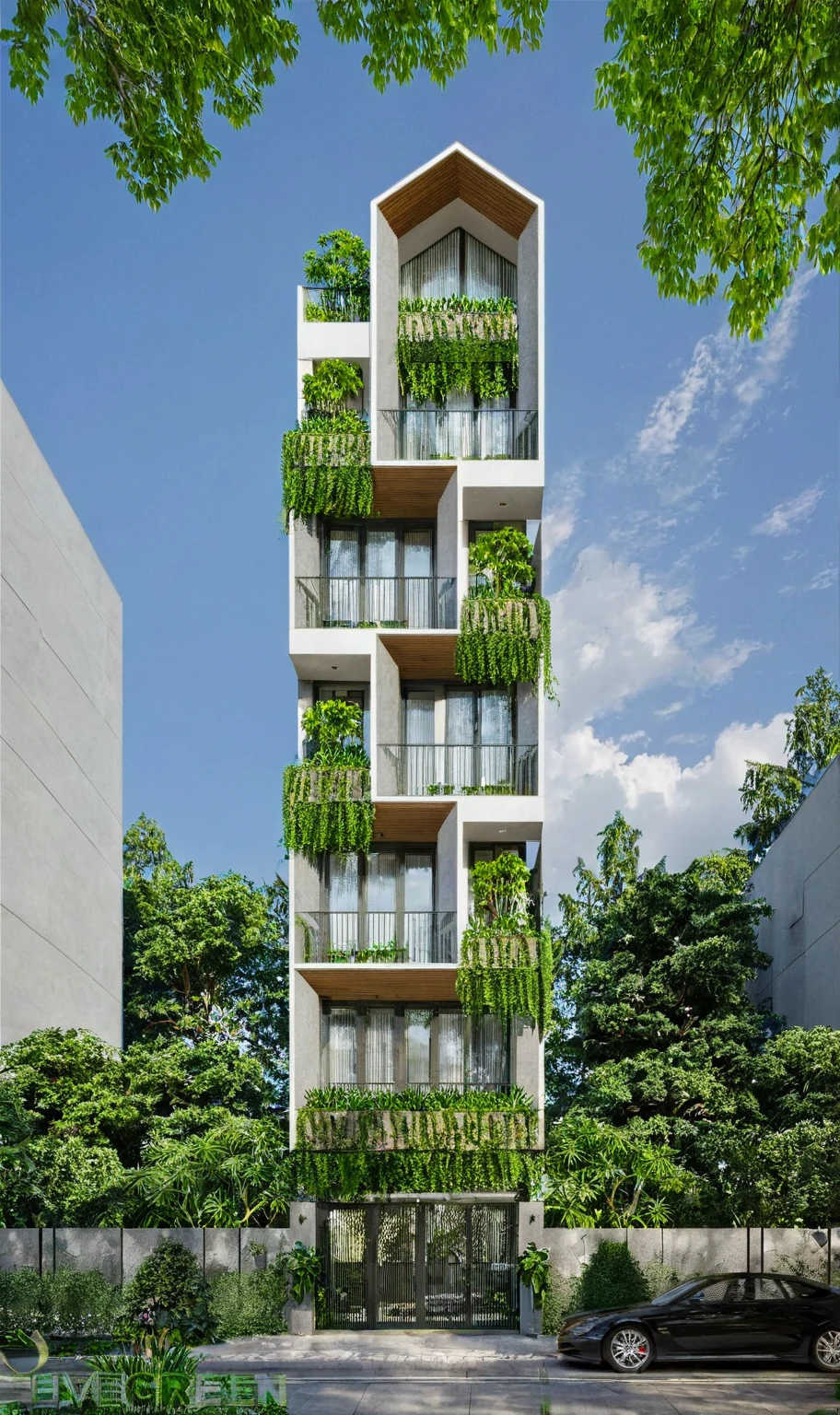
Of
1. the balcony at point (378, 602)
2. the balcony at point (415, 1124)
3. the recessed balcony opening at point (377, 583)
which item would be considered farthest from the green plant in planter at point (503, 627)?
the balcony at point (415, 1124)

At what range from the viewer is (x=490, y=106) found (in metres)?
11.2

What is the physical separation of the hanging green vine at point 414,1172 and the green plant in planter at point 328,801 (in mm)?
5348

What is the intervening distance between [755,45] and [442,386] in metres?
18.8

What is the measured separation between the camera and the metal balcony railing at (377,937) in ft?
79.1

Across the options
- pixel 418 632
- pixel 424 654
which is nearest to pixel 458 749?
pixel 424 654

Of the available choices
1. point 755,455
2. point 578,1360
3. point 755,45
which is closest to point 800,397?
point 755,455

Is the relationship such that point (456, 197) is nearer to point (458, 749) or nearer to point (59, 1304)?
point (458, 749)

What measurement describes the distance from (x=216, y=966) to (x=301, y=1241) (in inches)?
640

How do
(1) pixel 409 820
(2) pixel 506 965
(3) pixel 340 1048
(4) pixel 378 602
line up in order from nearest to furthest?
(2) pixel 506 965, (3) pixel 340 1048, (1) pixel 409 820, (4) pixel 378 602

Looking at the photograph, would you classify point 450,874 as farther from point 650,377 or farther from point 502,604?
point 650,377

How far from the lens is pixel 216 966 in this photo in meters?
38.1

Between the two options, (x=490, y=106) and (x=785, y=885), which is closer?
(x=490, y=106)

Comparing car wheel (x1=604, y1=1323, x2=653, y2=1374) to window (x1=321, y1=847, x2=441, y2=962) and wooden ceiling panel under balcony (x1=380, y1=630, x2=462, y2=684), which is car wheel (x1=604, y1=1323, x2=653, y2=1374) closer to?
window (x1=321, y1=847, x2=441, y2=962)

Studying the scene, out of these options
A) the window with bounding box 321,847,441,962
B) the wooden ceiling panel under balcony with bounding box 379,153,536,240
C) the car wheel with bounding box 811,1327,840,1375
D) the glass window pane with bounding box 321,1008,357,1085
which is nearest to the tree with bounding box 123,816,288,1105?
the glass window pane with bounding box 321,1008,357,1085
